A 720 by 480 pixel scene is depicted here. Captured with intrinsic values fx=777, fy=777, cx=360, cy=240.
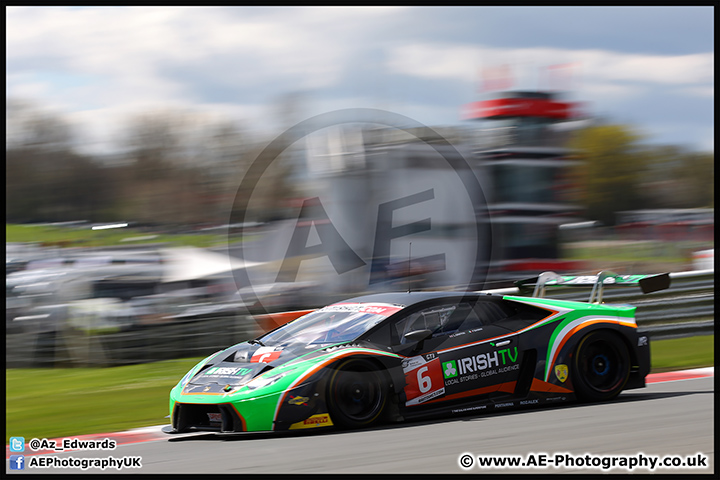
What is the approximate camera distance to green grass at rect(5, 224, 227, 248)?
2138 centimetres

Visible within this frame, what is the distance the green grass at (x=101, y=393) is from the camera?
757 centimetres

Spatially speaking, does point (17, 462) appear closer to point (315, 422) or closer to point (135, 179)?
point (315, 422)

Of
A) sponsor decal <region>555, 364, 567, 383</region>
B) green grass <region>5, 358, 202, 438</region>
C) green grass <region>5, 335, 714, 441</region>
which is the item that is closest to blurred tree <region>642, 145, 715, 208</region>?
green grass <region>5, 335, 714, 441</region>

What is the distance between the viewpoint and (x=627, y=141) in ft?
155

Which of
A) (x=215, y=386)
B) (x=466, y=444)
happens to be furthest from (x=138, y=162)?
(x=466, y=444)

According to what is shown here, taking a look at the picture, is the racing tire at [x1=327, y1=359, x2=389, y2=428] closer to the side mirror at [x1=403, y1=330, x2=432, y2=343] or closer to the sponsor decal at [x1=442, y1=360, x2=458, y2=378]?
the side mirror at [x1=403, y1=330, x2=432, y2=343]

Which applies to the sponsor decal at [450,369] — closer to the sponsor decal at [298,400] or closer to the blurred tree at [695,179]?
the sponsor decal at [298,400]

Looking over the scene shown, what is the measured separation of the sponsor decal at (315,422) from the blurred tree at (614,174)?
4019 cm

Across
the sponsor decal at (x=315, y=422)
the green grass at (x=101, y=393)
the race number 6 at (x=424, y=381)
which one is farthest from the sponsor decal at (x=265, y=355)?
the green grass at (x=101, y=393)

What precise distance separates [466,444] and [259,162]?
1811 cm

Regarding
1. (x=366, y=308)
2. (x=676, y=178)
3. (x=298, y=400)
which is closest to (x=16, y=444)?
(x=298, y=400)

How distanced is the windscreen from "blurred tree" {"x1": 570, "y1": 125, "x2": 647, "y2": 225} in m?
39.2

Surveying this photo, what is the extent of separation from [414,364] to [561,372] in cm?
153

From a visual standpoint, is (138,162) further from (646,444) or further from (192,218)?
(646,444)
